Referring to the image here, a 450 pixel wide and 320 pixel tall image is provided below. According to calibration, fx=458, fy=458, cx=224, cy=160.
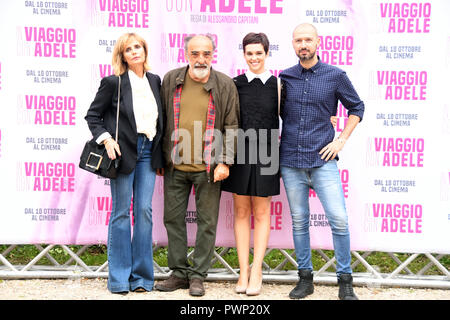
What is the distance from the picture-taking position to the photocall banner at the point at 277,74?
356cm

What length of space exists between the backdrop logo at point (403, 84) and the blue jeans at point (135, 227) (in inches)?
74.0

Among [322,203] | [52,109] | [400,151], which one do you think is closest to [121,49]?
[52,109]

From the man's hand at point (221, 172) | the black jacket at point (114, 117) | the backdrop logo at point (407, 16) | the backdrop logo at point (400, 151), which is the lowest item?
the man's hand at point (221, 172)

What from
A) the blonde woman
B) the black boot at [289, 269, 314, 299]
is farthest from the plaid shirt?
the blonde woman

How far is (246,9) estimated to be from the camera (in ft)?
11.8

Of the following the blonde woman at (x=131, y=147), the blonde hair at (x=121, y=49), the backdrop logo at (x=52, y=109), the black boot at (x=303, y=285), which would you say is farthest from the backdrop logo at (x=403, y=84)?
the backdrop logo at (x=52, y=109)

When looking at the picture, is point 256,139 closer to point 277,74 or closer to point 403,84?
point 277,74

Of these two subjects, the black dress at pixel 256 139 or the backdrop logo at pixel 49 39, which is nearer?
the black dress at pixel 256 139

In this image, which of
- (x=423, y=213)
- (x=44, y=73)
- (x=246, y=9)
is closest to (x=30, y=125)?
(x=44, y=73)

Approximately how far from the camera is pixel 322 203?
10.5 feet

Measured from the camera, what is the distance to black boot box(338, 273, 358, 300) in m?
3.21

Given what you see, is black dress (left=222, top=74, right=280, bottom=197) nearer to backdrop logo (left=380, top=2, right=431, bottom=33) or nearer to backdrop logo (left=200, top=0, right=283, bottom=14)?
backdrop logo (left=200, top=0, right=283, bottom=14)

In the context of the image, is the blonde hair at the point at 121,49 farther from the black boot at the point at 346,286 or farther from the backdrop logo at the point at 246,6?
the black boot at the point at 346,286

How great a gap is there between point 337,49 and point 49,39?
2.26 metres
